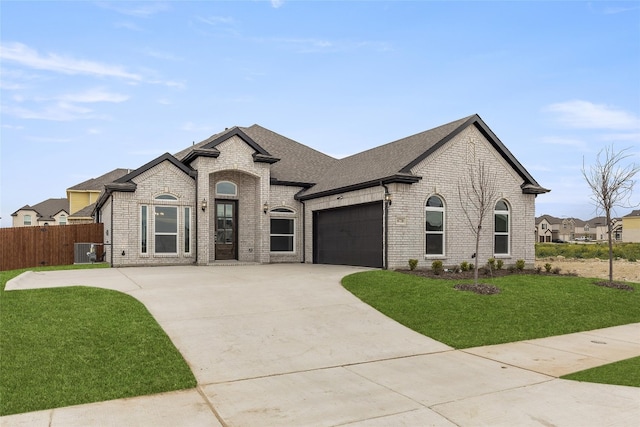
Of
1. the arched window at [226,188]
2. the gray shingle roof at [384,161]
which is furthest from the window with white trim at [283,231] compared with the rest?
the arched window at [226,188]

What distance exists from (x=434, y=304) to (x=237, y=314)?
16.0 feet

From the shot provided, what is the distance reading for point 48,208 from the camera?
64438 millimetres

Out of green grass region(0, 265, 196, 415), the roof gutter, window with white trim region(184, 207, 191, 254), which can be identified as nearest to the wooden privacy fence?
window with white trim region(184, 207, 191, 254)

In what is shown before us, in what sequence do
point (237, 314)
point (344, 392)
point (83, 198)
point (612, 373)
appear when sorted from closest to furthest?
1. point (344, 392)
2. point (612, 373)
3. point (237, 314)
4. point (83, 198)

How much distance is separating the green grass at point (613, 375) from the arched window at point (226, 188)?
683 inches

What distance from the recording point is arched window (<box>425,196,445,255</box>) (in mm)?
17406

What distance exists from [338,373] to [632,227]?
87.9 meters

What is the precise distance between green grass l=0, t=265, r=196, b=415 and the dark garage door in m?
9.93

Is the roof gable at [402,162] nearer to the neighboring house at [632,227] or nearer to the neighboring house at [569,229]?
the neighboring house at [632,227]

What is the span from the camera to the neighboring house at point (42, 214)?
62.2 metres

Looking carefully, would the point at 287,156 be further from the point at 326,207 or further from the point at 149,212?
the point at 149,212

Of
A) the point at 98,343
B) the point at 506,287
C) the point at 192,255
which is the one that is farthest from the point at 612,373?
the point at 192,255

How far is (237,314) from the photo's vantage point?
10.1 m

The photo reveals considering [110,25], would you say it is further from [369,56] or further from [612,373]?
[612,373]
